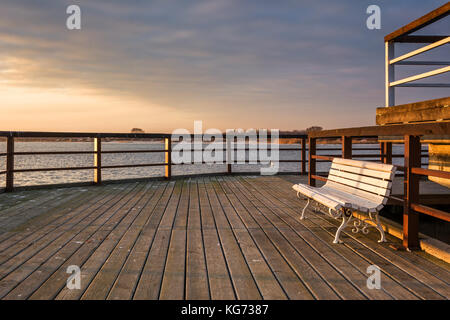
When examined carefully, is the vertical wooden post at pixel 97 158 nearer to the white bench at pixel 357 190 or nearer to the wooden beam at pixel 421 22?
the white bench at pixel 357 190

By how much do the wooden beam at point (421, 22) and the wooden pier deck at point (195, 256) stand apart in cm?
301

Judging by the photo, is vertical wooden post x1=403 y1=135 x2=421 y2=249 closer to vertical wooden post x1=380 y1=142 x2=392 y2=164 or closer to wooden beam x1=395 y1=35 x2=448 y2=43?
wooden beam x1=395 y1=35 x2=448 y2=43

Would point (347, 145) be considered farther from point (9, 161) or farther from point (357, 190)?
point (9, 161)

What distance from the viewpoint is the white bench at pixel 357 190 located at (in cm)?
276

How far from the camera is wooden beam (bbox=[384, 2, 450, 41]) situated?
12.7ft

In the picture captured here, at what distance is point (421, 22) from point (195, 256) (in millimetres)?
4445

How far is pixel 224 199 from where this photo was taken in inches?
206

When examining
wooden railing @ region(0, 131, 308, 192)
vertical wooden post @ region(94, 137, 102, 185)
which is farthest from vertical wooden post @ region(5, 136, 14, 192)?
vertical wooden post @ region(94, 137, 102, 185)

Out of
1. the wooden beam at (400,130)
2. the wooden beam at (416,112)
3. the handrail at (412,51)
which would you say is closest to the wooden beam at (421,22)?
the handrail at (412,51)

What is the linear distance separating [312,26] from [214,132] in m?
6.07

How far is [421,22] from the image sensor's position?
14.1 feet

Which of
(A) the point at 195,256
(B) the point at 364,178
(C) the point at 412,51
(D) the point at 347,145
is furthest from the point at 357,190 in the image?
(C) the point at 412,51
